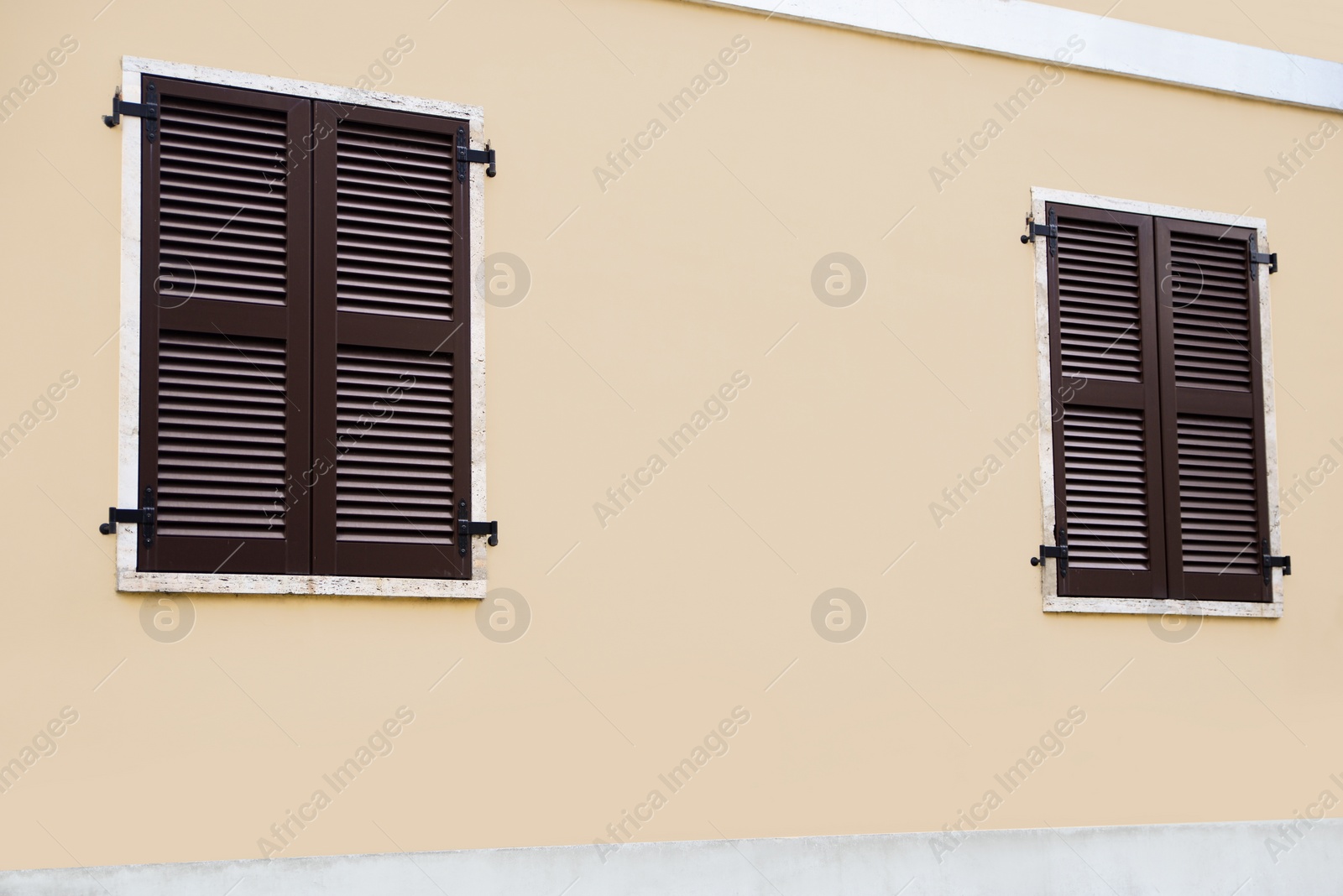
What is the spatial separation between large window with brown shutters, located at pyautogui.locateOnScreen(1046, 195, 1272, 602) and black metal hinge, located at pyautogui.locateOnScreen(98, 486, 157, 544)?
3.90 metres

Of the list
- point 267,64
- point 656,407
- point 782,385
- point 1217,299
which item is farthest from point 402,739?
point 1217,299

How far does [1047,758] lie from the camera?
671 cm

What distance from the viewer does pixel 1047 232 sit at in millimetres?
7035

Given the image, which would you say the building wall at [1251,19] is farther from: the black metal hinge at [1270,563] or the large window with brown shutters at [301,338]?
the large window with brown shutters at [301,338]

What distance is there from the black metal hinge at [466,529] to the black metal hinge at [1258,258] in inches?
160

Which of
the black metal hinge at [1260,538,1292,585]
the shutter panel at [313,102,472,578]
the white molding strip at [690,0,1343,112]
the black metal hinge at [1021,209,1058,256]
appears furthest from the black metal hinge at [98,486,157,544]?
the black metal hinge at [1260,538,1292,585]

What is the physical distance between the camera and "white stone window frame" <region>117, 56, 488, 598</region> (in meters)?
5.38

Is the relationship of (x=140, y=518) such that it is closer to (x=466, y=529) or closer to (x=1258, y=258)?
(x=466, y=529)

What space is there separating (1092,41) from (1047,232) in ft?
3.29

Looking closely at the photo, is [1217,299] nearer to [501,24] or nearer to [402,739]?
[501,24]

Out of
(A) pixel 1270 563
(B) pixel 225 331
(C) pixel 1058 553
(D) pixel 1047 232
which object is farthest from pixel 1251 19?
(B) pixel 225 331

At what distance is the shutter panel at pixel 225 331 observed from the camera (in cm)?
547

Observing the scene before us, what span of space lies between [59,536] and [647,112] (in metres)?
2.91

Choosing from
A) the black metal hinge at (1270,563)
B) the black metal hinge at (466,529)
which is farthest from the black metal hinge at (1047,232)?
the black metal hinge at (466,529)
